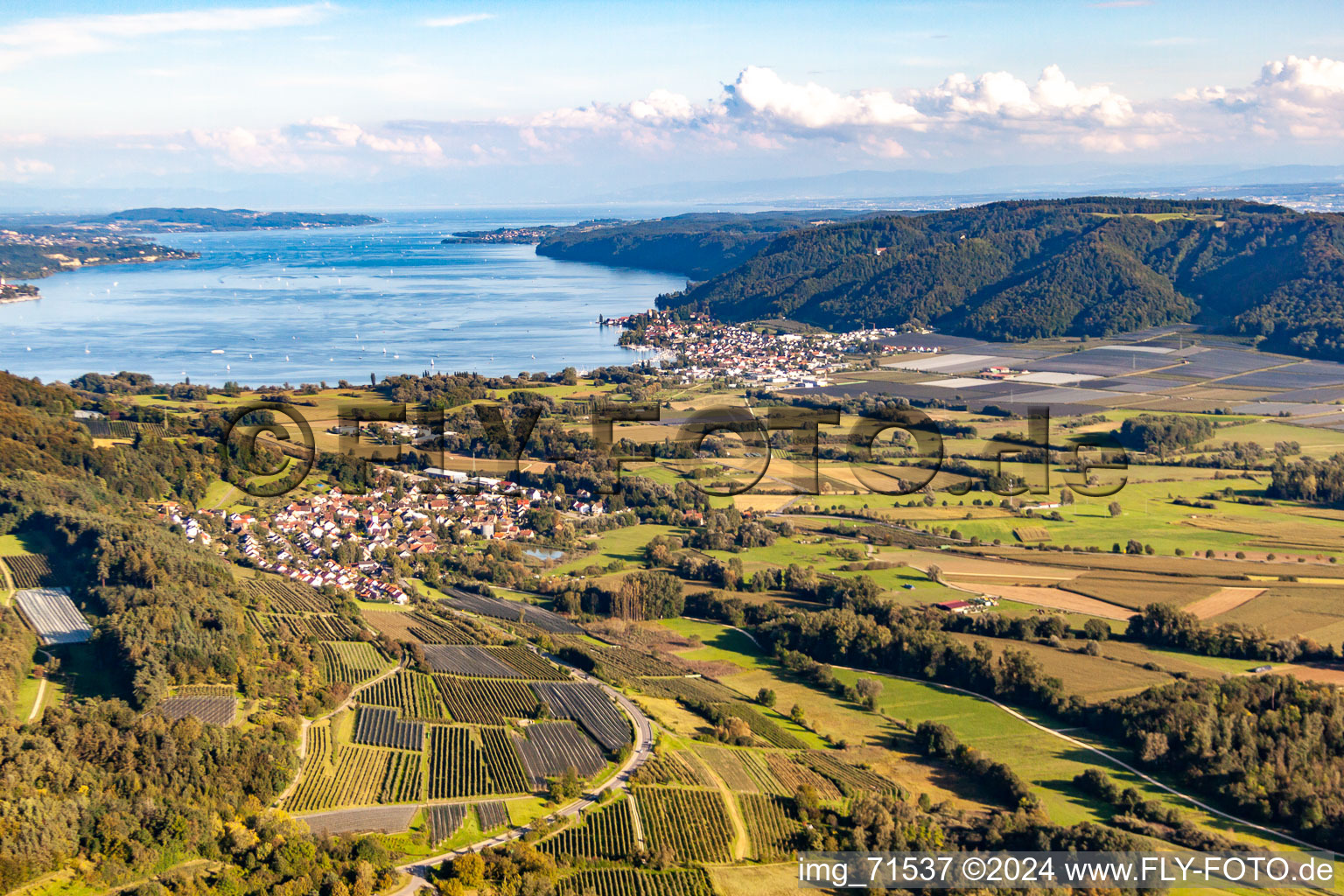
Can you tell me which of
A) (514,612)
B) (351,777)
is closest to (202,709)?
(351,777)

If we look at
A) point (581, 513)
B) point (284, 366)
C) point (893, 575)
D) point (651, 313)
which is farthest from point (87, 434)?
point (651, 313)

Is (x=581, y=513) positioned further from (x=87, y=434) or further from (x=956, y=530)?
(x=87, y=434)

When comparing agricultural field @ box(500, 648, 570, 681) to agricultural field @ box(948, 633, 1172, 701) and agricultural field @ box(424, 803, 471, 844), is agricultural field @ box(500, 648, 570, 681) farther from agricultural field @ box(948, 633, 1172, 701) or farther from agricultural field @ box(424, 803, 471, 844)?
agricultural field @ box(948, 633, 1172, 701)

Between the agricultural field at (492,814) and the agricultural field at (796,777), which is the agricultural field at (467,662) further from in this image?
the agricultural field at (796,777)

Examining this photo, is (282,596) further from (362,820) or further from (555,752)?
(362,820)

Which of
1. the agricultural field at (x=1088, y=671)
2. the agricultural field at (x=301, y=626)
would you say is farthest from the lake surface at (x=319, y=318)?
the agricultural field at (x=1088, y=671)

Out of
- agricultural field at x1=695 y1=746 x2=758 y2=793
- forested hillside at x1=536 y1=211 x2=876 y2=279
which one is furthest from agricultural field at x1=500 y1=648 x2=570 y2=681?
forested hillside at x1=536 y1=211 x2=876 y2=279
